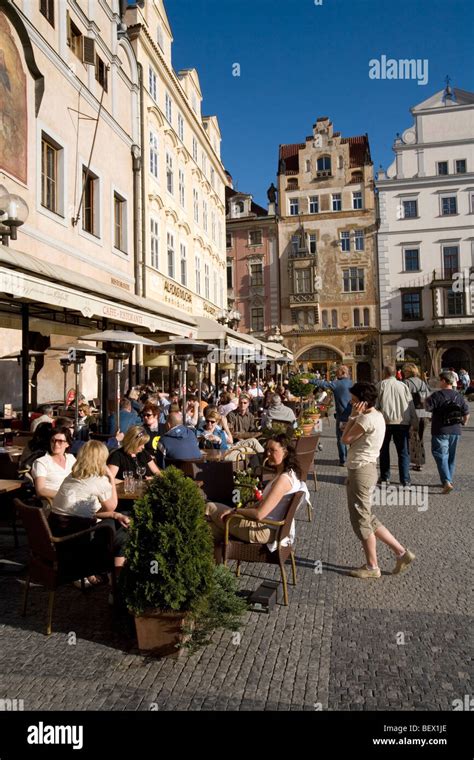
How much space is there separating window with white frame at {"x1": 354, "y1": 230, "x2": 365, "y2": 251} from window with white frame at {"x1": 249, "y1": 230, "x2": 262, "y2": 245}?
26.2 feet

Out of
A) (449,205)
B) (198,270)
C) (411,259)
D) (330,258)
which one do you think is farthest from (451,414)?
(449,205)

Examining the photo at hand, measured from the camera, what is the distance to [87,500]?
181 inches

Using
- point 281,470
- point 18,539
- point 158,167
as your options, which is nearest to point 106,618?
point 281,470

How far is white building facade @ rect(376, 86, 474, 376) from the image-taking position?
42.3 meters

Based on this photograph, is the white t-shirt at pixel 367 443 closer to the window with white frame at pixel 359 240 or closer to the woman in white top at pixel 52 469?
the woman in white top at pixel 52 469

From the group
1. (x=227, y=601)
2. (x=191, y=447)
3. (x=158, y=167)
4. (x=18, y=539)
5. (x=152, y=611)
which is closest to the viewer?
(x=152, y=611)

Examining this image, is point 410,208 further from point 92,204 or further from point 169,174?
point 92,204

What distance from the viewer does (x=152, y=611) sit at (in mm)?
3604

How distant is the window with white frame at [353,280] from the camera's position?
147 ft

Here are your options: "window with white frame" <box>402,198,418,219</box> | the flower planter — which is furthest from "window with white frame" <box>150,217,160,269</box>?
"window with white frame" <box>402,198,418,219</box>

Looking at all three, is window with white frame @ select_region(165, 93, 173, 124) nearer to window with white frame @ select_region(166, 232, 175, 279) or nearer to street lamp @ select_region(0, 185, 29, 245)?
window with white frame @ select_region(166, 232, 175, 279)

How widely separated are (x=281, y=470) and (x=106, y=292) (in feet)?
19.7

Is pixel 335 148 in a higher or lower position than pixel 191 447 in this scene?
higher
